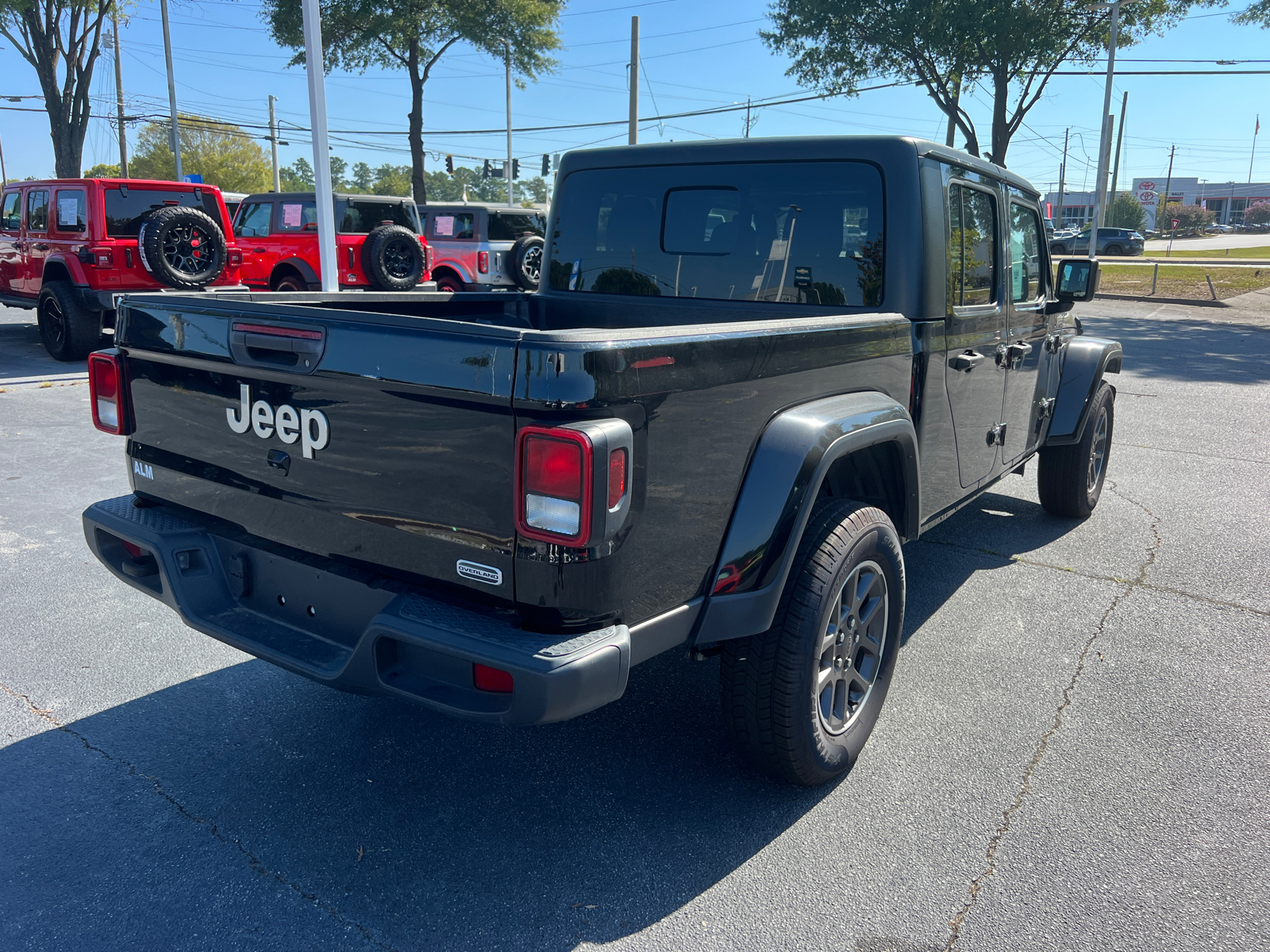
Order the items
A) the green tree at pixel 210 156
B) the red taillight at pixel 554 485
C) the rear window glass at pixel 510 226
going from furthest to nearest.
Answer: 1. the green tree at pixel 210 156
2. the rear window glass at pixel 510 226
3. the red taillight at pixel 554 485

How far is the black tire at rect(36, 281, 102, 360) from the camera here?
35.6 ft

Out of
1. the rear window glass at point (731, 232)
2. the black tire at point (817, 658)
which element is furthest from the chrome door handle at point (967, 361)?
the black tire at point (817, 658)

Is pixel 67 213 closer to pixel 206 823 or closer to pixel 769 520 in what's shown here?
pixel 206 823

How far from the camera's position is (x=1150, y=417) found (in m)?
8.88

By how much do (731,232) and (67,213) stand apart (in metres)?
10.6

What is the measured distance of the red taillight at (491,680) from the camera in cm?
209

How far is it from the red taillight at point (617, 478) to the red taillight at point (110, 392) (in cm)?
187

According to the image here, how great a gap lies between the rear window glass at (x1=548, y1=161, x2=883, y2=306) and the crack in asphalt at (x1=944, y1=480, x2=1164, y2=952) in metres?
1.62

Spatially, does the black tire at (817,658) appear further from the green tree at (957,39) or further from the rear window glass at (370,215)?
the green tree at (957,39)

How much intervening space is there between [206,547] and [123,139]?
50.0 metres

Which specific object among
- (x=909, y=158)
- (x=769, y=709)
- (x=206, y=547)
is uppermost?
(x=909, y=158)

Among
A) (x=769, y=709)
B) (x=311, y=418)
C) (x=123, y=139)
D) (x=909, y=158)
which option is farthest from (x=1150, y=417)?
(x=123, y=139)

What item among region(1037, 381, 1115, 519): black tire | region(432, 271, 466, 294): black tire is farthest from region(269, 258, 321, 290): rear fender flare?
region(1037, 381, 1115, 519): black tire

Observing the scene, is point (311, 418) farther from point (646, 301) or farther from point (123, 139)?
point (123, 139)
